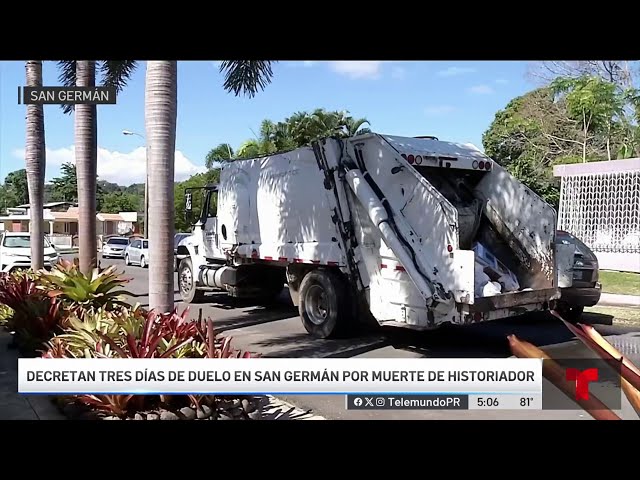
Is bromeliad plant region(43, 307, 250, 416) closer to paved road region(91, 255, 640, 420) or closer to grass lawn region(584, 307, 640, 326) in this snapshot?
paved road region(91, 255, 640, 420)

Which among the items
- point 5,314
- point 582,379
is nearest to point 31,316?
point 5,314

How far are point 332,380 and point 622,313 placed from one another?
26.2ft

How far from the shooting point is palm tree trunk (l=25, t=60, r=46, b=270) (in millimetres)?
5908

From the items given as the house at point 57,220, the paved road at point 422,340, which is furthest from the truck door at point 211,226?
the house at point 57,220

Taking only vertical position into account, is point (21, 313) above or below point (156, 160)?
below

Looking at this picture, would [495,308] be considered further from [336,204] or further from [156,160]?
[156,160]

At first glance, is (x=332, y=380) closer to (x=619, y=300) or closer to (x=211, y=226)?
(x=211, y=226)

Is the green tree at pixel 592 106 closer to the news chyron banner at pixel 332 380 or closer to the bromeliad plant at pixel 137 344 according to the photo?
the news chyron banner at pixel 332 380

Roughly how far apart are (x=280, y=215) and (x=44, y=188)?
14.0 ft

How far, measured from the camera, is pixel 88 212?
8852 mm

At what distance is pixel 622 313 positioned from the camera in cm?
1045

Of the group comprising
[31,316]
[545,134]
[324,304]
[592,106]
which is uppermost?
[592,106]
